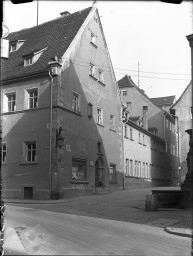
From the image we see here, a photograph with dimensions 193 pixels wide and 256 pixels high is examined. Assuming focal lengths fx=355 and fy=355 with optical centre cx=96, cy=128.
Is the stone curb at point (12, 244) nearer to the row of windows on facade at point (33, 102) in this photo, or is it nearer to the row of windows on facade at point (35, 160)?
the row of windows on facade at point (35, 160)

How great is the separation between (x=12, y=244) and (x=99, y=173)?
1986 cm

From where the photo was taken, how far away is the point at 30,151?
73.4ft

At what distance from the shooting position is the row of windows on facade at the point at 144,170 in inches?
1334

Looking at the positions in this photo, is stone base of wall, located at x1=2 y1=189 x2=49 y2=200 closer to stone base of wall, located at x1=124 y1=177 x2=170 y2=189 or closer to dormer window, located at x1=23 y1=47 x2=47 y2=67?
dormer window, located at x1=23 y1=47 x2=47 y2=67

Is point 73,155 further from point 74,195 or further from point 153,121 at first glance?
point 153,121

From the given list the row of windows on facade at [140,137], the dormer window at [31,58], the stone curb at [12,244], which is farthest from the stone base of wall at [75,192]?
the stone curb at [12,244]

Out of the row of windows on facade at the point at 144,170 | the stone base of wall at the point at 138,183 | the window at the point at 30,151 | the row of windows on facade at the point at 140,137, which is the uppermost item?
the row of windows on facade at the point at 140,137

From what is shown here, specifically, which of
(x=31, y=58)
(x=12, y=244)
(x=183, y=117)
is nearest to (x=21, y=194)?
(x=31, y=58)

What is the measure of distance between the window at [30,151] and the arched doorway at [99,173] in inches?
236

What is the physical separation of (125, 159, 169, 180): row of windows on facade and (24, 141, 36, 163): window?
12.4 m

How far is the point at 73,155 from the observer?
23094 mm

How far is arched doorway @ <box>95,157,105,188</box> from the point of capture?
2661 cm

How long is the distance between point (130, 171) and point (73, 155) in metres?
12.3

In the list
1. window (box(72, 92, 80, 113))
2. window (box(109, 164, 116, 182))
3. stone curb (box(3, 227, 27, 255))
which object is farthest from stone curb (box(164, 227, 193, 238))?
window (box(109, 164, 116, 182))
